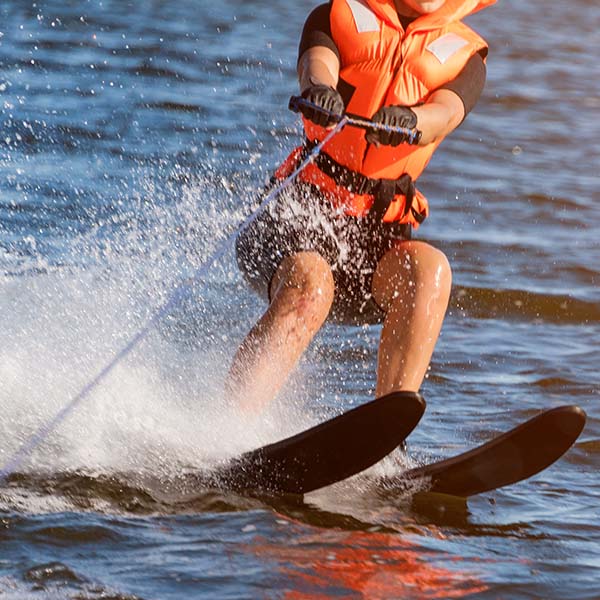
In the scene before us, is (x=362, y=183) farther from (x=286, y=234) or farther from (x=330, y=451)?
(x=330, y=451)

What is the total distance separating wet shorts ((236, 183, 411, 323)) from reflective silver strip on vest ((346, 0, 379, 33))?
49 centimetres

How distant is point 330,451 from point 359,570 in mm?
421

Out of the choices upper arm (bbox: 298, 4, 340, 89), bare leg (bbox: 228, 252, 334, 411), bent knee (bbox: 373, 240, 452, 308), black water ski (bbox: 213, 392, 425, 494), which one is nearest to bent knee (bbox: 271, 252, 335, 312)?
bare leg (bbox: 228, 252, 334, 411)

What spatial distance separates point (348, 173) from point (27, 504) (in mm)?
1307

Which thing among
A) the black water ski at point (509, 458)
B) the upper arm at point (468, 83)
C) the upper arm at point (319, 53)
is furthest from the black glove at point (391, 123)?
the black water ski at point (509, 458)

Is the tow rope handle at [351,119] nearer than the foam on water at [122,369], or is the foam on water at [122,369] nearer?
the tow rope handle at [351,119]

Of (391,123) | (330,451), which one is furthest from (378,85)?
(330,451)

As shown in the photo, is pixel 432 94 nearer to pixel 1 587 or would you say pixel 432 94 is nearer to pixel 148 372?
pixel 148 372

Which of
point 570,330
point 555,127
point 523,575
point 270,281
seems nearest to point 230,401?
point 270,281

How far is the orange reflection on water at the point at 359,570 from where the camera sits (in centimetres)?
326

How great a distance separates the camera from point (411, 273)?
3941mm

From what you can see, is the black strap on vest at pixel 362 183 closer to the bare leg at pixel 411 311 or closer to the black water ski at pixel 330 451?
the bare leg at pixel 411 311

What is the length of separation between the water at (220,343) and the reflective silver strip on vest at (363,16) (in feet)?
3.79

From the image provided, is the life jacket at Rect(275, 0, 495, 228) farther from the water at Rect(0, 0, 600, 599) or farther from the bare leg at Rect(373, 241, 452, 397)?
the water at Rect(0, 0, 600, 599)
